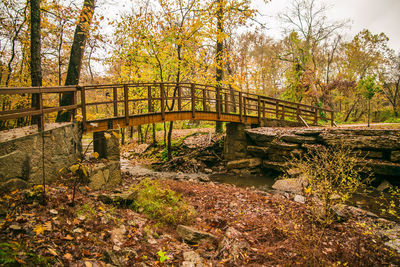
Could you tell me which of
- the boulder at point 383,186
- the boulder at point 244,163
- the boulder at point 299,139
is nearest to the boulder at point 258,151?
the boulder at point 244,163

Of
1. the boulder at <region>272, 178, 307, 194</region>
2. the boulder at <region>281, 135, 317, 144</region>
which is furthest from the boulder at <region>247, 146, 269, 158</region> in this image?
the boulder at <region>272, 178, 307, 194</region>

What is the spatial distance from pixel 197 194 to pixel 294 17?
20.9 metres

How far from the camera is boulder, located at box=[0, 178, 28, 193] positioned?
315 cm

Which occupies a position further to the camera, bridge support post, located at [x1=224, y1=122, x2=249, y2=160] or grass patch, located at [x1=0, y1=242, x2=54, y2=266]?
bridge support post, located at [x1=224, y1=122, x2=249, y2=160]

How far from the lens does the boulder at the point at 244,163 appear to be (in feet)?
35.4

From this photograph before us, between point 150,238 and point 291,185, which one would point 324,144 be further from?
point 150,238

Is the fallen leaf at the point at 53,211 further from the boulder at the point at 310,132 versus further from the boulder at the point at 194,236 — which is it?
the boulder at the point at 310,132

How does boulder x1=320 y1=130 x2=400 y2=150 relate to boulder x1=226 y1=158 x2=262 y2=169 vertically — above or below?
above

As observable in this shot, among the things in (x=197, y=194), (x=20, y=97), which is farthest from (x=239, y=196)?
(x=20, y=97)

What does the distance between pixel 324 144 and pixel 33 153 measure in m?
9.84

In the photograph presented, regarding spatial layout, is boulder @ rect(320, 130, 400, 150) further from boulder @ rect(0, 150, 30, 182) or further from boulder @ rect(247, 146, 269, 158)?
boulder @ rect(0, 150, 30, 182)

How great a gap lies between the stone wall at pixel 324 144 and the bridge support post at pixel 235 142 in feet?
0.38

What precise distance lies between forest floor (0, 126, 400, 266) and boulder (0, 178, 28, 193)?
0.13 m

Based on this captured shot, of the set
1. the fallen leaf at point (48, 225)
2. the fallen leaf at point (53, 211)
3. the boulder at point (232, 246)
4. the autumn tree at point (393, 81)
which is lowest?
the boulder at point (232, 246)
